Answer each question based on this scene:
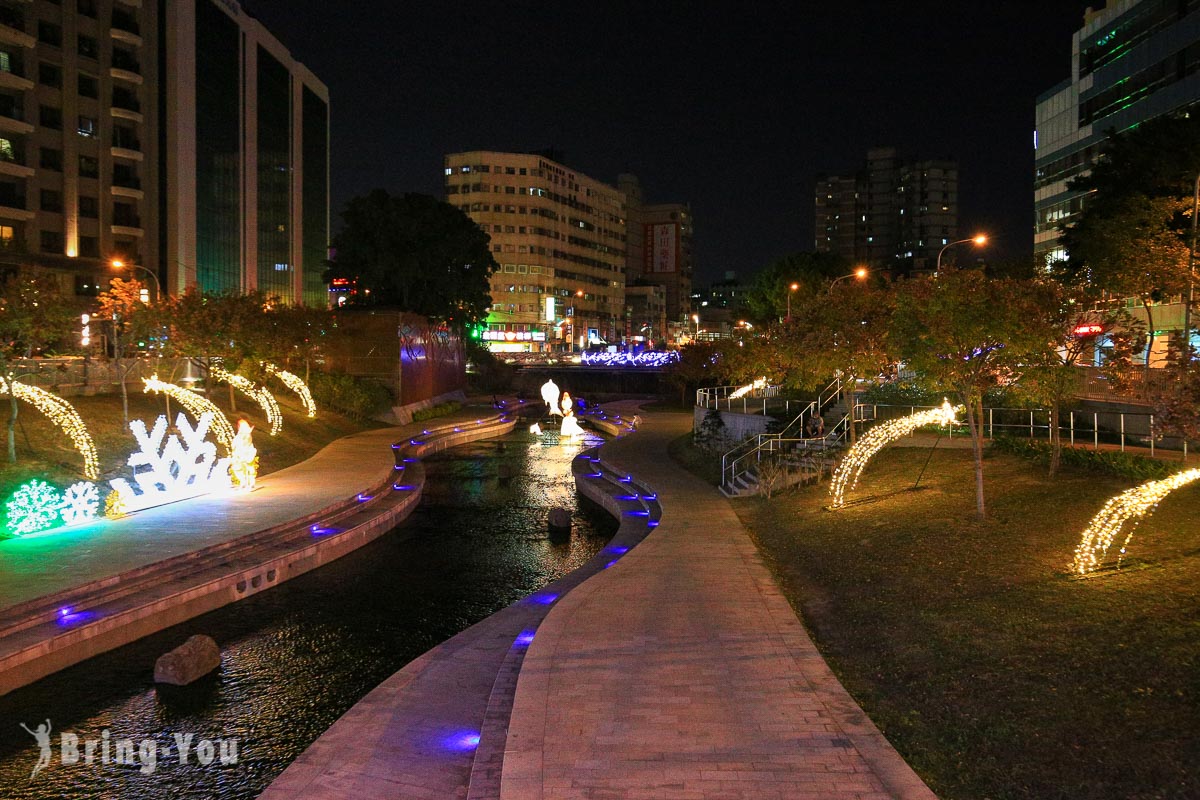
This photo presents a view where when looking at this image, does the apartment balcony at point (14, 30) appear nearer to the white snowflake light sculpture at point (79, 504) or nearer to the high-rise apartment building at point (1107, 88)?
the white snowflake light sculpture at point (79, 504)

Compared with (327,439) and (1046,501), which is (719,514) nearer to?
(1046,501)

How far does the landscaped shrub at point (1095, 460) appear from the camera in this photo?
14.9 metres

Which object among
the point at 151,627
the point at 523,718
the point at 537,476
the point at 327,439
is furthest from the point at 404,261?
the point at 523,718

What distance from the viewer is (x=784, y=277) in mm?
69562

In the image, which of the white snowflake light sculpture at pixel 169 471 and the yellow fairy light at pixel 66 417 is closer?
the white snowflake light sculpture at pixel 169 471

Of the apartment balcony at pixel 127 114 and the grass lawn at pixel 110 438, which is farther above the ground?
the apartment balcony at pixel 127 114

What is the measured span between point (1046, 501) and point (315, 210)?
89625mm

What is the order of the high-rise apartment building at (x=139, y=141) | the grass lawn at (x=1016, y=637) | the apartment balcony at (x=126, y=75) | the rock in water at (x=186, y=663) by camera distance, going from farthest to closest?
the apartment balcony at (x=126, y=75) → the high-rise apartment building at (x=139, y=141) → the rock in water at (x=186, y=663) → the grass lawn at (x=1016, y=637)

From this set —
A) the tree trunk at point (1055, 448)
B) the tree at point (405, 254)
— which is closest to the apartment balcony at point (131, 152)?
the tree at point (405, 254)

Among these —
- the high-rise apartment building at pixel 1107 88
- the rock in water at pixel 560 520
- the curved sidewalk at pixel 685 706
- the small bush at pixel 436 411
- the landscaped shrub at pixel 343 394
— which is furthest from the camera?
the high-rise apartment building at pixel 1107 88

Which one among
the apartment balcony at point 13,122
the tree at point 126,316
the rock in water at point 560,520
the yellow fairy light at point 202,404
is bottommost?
the rock in water at point 560,520

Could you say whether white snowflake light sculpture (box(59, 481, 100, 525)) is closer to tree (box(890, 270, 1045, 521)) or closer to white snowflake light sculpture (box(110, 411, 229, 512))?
white snowflake light sculpture (box(110, 411, 229, 512))

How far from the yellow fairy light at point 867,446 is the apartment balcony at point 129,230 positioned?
5799 cm

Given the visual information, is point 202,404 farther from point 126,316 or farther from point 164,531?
point 164,531
